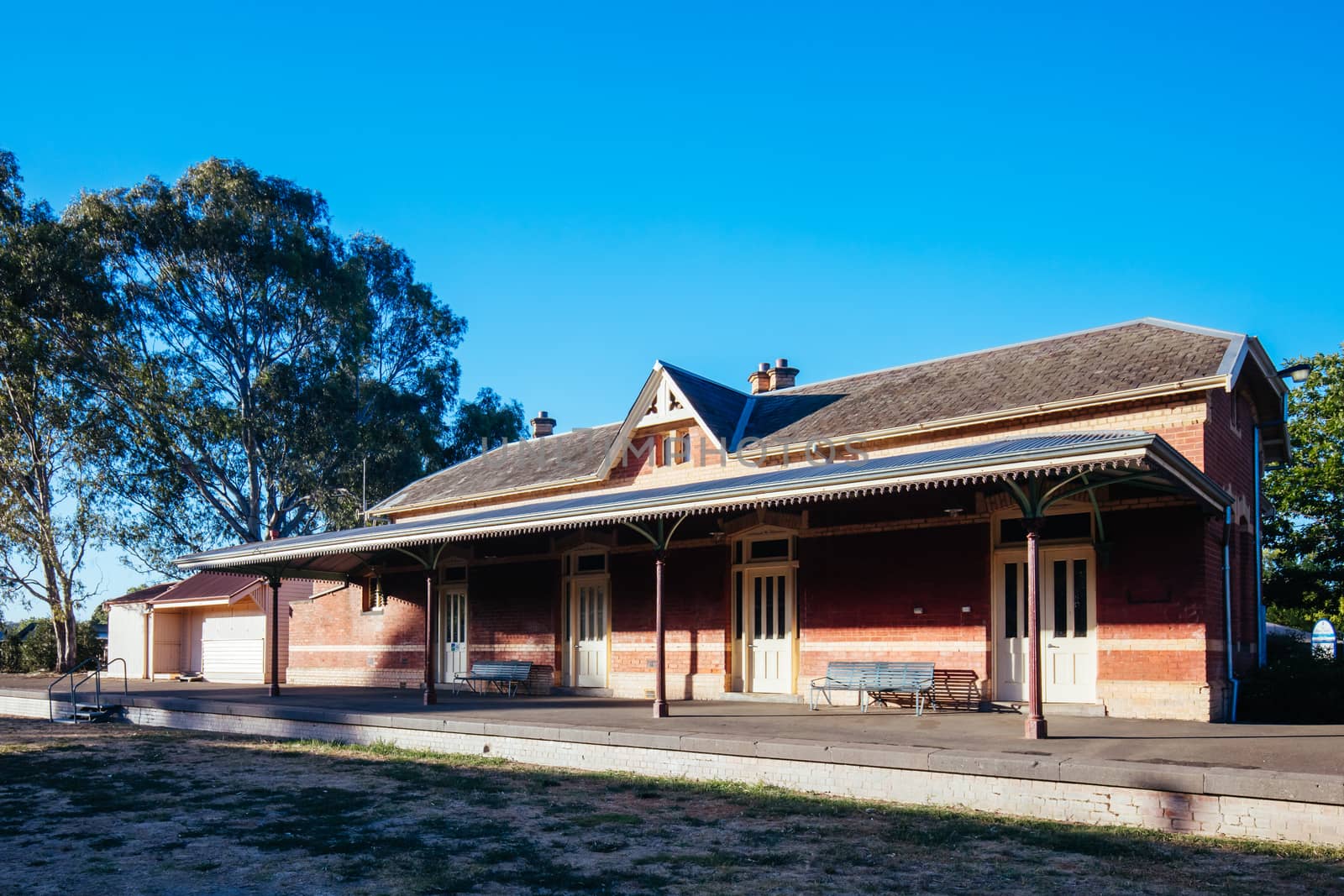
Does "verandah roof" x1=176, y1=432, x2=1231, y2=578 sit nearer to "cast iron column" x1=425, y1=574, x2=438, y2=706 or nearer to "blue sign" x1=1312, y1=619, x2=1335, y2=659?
"cast iron column" x1=425, y1=574, x2=438, y2=706

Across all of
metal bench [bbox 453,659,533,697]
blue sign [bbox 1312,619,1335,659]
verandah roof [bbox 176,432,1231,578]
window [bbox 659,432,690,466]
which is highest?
window [bbox 659,432,690,466]

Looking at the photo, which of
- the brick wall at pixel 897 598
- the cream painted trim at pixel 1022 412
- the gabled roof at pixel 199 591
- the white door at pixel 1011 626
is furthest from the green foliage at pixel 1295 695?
the gabled roof at pixel 199 591

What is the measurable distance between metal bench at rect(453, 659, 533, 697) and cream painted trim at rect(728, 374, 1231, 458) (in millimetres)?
5378

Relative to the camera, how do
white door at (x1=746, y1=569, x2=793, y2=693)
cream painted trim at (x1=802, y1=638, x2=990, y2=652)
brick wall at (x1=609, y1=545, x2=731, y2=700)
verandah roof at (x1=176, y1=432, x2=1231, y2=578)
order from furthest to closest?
brick wall at (x1=609, y1=545, x2=731, y2=700) → white door at (x1=746, y1=569, x2=793, y2=693) → cream painted trim at (x1=802, y1=638, x2=990, y2=652) → verandah roof at (x1=176, y1=432, x2=1231, y2=578)

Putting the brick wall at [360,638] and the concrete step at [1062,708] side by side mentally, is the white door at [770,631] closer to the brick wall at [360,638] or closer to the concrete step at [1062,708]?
the concrete step at [1062,708]

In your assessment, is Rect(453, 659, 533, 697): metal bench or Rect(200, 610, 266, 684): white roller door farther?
Rect(200, 610, 266, 684): white roller door

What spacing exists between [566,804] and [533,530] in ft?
19.9

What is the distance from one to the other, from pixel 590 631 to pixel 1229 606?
10.1 m

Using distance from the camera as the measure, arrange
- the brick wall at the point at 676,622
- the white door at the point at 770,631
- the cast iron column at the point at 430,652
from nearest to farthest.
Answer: the white door at the point at 770,631, the cast iron column at the point at 430,652, the brick wall at the point at 676,622

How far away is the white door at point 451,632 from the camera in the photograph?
20984 mm

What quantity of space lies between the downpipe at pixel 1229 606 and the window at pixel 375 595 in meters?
16.0

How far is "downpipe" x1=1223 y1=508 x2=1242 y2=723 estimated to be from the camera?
12.8 meters

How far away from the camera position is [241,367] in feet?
111

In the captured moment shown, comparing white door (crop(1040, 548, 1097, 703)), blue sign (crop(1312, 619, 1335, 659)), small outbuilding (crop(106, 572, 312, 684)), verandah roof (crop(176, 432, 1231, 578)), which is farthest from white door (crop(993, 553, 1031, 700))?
small outbuilding (crop(106, 572, 312, 684))
